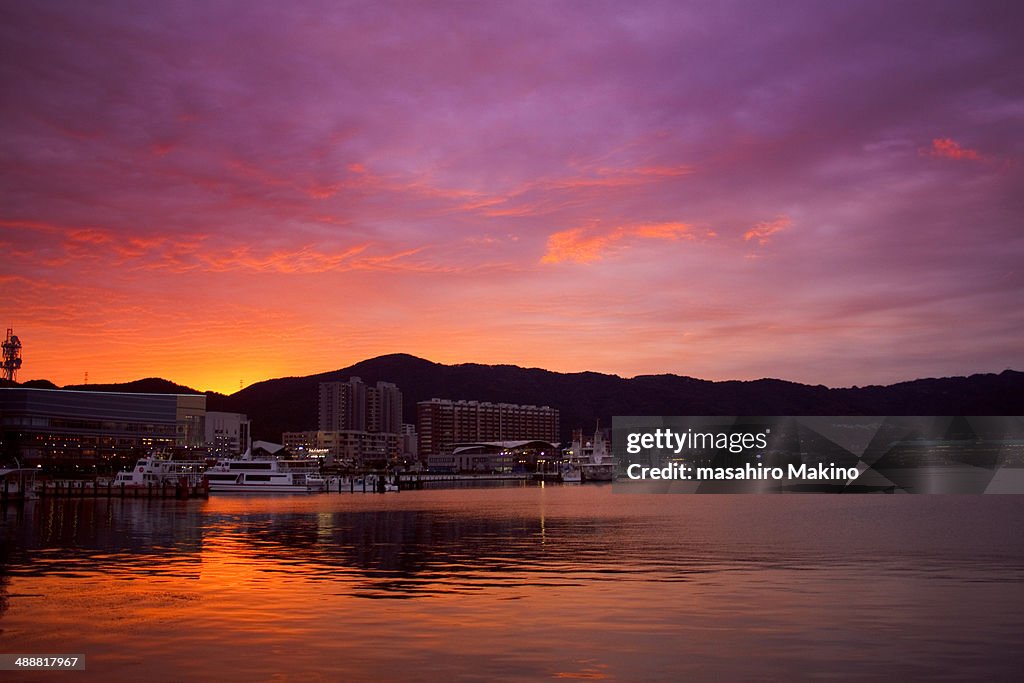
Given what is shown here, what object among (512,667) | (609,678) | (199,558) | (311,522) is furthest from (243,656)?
(311,522)

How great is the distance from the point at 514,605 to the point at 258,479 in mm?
155208

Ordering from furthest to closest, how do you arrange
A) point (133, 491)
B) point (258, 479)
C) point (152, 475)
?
point (258, 479)
point (152, 475)
point (133, 491)

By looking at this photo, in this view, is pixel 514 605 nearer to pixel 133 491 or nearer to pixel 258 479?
pixel 133 491

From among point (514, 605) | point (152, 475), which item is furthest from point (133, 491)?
point (514, 605)

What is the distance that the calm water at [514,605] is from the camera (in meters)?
23.3

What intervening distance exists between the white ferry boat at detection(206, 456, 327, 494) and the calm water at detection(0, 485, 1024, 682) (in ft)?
359

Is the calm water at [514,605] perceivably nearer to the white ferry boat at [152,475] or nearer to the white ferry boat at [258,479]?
the white ferry boat at [152,475]

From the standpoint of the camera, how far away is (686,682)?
2134cm

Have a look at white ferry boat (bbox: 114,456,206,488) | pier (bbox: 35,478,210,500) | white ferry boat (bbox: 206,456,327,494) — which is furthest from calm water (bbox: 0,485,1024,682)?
white ferry boat (bbox: 206,456,327,494)

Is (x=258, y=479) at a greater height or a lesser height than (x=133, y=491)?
greater

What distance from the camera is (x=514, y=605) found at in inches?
1281

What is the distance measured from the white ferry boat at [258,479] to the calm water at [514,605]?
10952 cm

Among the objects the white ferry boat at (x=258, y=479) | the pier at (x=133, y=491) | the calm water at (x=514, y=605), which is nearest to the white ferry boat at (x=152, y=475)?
the pier at (x=133, y=491)

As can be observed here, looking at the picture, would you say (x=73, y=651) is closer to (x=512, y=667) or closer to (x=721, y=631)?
(x=512, y=667)
